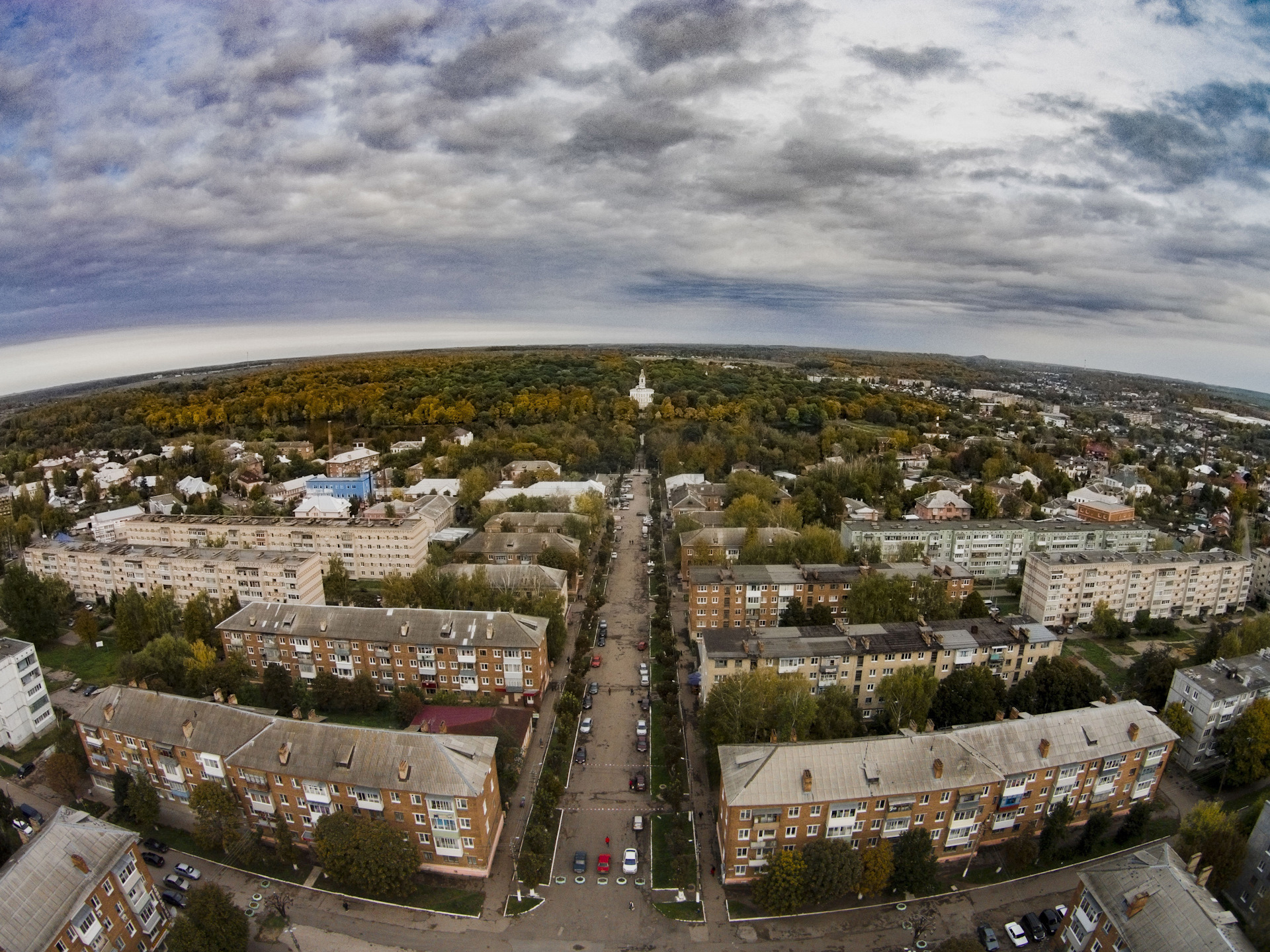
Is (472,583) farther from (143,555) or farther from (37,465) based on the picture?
(37,465)

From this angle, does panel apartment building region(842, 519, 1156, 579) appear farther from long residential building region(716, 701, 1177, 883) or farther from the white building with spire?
the white building with spire

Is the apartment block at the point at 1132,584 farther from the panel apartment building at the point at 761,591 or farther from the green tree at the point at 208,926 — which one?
the green tree at the point at 208,926

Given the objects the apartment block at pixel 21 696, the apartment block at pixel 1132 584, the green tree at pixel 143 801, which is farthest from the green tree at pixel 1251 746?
the apartment block at pixel 21 696

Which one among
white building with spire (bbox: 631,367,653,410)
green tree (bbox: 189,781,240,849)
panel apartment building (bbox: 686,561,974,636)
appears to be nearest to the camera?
green tree (bbox: 189,781,240,849)

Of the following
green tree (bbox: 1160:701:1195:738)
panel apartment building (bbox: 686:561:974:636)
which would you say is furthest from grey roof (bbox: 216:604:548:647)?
green tree (bbox: 1160:701:1195:738)

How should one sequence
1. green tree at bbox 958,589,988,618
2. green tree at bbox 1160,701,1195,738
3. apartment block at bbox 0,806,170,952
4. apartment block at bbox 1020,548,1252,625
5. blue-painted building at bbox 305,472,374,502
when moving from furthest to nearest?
blue-painted building at bbox 305,472,374,502
apartment block at bbox 1020,548,1252,625
green tree at bbox 958,589,988,618
green tree at bbox 1160,701,1195,738
apartment block at bbox 0,806,170,952

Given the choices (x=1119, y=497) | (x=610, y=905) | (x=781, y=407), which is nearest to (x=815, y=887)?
(x=610, y=905)
